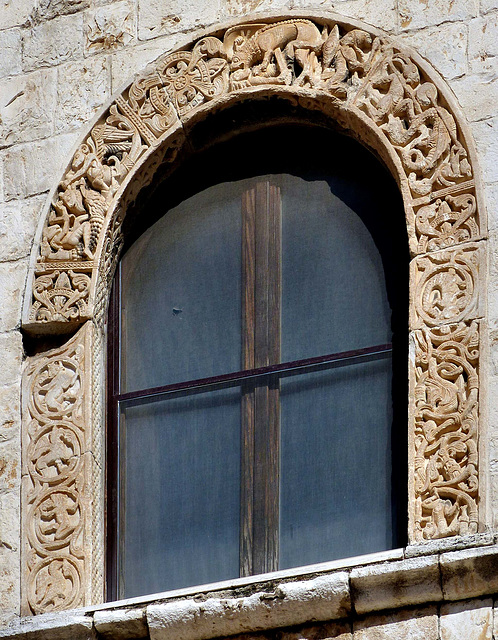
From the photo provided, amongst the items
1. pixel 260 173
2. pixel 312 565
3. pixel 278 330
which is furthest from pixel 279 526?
pixel 260 173

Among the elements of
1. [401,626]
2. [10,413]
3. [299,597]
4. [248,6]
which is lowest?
[401,626]

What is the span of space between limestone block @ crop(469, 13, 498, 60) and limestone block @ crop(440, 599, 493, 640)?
2.28m

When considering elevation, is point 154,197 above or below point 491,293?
above

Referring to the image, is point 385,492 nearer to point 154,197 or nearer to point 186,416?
Answer: point 186,416

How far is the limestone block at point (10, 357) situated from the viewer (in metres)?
7.91

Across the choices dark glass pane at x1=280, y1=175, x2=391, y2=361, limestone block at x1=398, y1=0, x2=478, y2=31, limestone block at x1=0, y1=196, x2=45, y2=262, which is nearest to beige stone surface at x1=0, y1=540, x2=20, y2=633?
limestone block at x1=0, y1=196, x2=45, y2=262

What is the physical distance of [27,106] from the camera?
8.45m

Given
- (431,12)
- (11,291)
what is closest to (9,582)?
(11,291)

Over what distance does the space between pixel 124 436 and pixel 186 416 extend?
288mm

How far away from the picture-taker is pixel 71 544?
24.8 ft

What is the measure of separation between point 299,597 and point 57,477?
1333mm

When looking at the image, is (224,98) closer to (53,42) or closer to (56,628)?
(53,42)

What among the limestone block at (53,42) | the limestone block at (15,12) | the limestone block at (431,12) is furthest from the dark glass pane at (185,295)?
the limestone block at (15,12)

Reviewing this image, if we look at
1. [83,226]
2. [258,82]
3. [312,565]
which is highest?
[258,82]
